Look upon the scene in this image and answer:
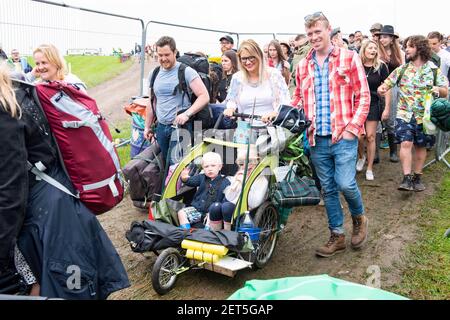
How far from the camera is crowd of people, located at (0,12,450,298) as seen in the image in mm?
2244

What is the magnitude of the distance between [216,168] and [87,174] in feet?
6.57

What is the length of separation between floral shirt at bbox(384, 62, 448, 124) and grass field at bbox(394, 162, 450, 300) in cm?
121

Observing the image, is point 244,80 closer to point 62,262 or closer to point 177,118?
point 177,118

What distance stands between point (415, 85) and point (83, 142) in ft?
16.2

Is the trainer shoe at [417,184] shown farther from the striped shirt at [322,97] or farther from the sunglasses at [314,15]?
the sunglasses at [314,15]

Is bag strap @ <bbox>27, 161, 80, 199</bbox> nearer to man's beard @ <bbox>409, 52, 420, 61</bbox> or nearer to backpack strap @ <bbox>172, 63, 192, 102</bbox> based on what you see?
backpack strap @ <bbox>172, 63, 192, 102</bbox>

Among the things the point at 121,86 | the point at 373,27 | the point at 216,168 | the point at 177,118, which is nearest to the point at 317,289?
the point at 216,168

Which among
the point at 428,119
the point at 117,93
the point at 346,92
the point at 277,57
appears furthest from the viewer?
the point at 117,93

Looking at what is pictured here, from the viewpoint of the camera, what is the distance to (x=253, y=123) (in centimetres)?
463

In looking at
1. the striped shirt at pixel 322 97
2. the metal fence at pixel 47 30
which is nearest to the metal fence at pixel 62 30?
the metal fence at pixel 47 30

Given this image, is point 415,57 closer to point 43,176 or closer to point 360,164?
point 360,164

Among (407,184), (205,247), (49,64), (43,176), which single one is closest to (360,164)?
(407,184)

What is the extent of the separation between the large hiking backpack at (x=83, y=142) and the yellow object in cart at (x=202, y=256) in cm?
135
